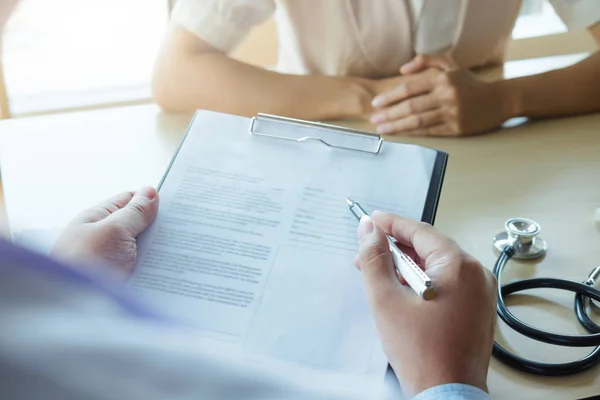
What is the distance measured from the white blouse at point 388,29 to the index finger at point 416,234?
0.55m

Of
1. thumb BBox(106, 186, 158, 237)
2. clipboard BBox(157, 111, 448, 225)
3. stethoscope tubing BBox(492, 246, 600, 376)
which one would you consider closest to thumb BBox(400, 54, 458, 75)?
clipboard BBox(157, 111, 448, 225)

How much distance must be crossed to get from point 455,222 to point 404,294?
0.87 feet

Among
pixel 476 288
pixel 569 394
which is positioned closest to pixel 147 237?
pixel 476 288

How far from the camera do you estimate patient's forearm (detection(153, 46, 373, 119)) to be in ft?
3.44

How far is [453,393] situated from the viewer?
1.70 ft

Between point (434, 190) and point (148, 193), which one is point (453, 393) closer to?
point (434, 190)

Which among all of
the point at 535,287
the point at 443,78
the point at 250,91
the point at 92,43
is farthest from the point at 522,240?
the point at 92,43

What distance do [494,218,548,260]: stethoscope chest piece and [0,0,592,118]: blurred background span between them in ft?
3.47

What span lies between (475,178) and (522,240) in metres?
0.16

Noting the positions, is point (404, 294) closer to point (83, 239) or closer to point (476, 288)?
point (476, 288)

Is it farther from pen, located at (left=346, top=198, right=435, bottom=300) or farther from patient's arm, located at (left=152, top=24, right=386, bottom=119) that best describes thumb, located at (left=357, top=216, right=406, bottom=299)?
patient's arm, located at (left=152, top=24, right=386, bottom=119)

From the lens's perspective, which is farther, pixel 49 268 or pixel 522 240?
pixel 522 240

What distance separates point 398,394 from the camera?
0.57m

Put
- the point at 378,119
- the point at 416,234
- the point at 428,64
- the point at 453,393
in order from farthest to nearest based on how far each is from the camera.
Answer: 1. the point at 428,64
2. the point at 378,119
3. the point at 416,234
4. the point at 453,393
